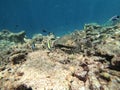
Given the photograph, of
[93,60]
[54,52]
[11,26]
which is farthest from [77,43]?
[11,26]

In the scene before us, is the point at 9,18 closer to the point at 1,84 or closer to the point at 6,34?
the point at 6,34

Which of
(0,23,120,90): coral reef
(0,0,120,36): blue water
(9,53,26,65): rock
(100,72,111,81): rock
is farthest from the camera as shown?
(0,0,120,36): blue water

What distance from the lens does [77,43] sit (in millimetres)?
6227

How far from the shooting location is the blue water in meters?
54.3

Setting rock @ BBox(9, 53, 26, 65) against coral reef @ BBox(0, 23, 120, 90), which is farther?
rock @ BBox(9, 53, 26, 65)

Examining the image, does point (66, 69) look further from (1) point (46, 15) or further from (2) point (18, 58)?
(1) point (46, 15)

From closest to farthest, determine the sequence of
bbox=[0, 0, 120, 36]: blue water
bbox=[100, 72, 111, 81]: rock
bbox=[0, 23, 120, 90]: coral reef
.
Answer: bbox=[0, 23, 120, 90]: coral reef
bbox=[100, 72, 111, 81]: rock
bbox=[0, 0, 120, 36]: blue water

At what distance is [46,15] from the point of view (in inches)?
3428

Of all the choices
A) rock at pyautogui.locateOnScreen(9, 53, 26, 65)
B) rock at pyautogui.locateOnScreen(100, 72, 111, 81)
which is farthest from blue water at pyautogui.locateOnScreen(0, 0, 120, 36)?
rock at pyautogui.locateOnScreen(100, 72, 111, 81)

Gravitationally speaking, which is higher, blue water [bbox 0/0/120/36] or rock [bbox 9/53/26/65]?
blue water [bbox 0/0/120/36]

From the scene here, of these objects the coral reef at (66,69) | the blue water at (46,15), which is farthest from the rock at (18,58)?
the blue water at (46,15)

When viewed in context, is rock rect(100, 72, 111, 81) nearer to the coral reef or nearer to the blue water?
the coral reef

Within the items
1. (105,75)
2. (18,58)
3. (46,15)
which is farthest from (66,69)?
(46,15)

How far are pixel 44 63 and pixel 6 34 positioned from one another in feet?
42.0
